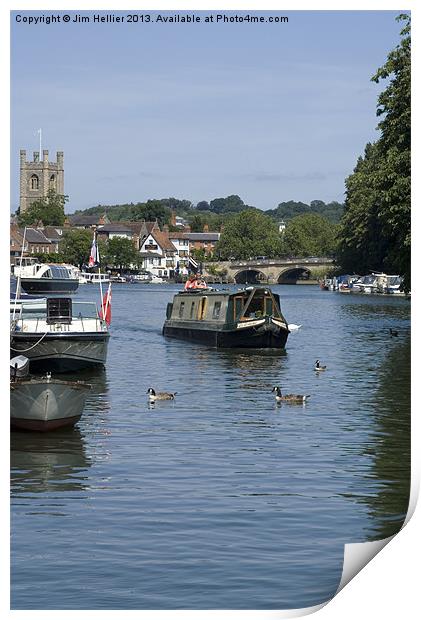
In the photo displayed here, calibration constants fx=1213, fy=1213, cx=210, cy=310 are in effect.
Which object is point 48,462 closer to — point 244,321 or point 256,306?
point 244,321

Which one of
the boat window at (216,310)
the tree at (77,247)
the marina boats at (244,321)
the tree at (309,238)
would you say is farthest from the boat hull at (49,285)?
the tree at (309,238)

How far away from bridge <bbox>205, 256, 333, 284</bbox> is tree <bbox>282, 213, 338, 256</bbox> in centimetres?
442

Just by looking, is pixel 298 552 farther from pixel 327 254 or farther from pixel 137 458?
pixel 327 254

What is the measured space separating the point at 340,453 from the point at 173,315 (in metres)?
32.7

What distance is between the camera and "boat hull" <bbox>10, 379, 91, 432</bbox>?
20766 millimetres

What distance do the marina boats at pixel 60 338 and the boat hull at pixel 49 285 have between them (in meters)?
51.2

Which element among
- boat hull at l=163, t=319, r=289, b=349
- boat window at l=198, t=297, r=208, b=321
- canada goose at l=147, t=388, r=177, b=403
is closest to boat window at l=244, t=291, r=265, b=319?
boat hull at l=163, t=319, r=289, b=349

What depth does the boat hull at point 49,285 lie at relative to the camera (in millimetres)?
84375

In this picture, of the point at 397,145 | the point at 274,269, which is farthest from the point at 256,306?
the point at 274,269

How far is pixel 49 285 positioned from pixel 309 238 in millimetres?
79403

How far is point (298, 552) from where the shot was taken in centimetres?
1377

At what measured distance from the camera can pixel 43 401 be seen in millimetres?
21125

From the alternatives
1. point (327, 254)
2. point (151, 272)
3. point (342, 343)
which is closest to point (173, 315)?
point (342, 343)

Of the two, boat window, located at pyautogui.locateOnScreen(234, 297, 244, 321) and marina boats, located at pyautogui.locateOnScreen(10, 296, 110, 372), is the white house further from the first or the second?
marina boats, located at pyautogui.locateOnScreen(10, 296, 110, 372)
